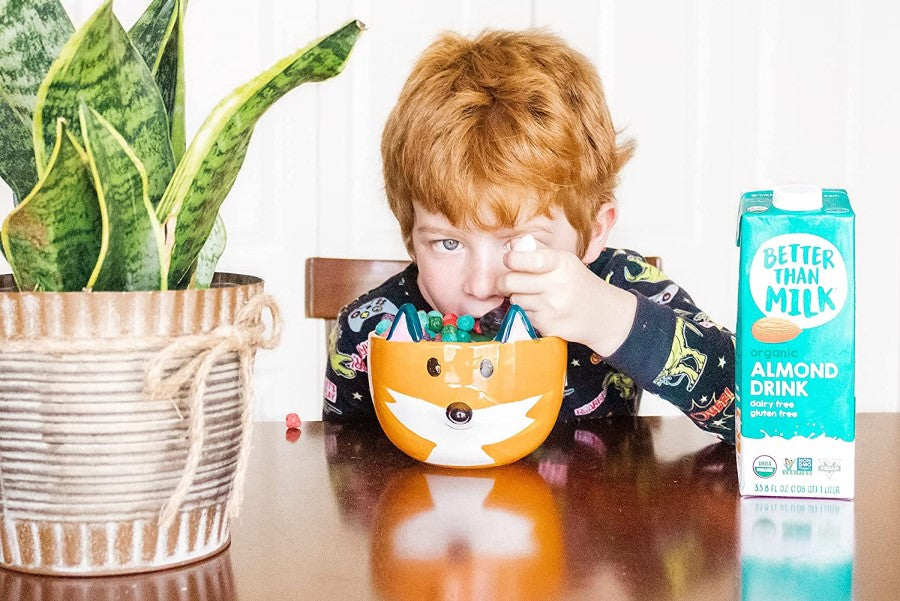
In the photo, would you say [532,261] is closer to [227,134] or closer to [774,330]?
[774,330]

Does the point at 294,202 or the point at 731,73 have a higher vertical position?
the point at 731,73

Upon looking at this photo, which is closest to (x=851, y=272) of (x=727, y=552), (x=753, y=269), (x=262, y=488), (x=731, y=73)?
(x=753, y=269)

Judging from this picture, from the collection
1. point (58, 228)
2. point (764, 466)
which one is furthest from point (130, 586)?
point (764, 466)

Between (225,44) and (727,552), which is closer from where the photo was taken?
(727,552)

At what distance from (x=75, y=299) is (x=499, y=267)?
1.99 feet

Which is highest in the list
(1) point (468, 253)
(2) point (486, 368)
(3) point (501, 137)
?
Answer: (3) point (501, 137)

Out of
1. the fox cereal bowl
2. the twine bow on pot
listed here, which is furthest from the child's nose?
the twine bow on pot

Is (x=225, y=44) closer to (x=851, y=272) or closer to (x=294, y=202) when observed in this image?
(x=294, y=202)

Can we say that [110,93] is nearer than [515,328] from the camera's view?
Yes

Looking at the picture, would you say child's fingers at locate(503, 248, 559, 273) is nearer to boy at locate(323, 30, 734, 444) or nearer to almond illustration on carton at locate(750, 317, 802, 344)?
boy at locate(323, 30, 734, 444)

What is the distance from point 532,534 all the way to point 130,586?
23 centimetres

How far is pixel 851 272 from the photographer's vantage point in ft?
2.27

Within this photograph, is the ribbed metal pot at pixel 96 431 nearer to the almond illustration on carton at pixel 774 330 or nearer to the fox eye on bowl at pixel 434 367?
the fox eye on bowl at pixel 434 367

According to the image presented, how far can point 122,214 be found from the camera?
0.53 metres
